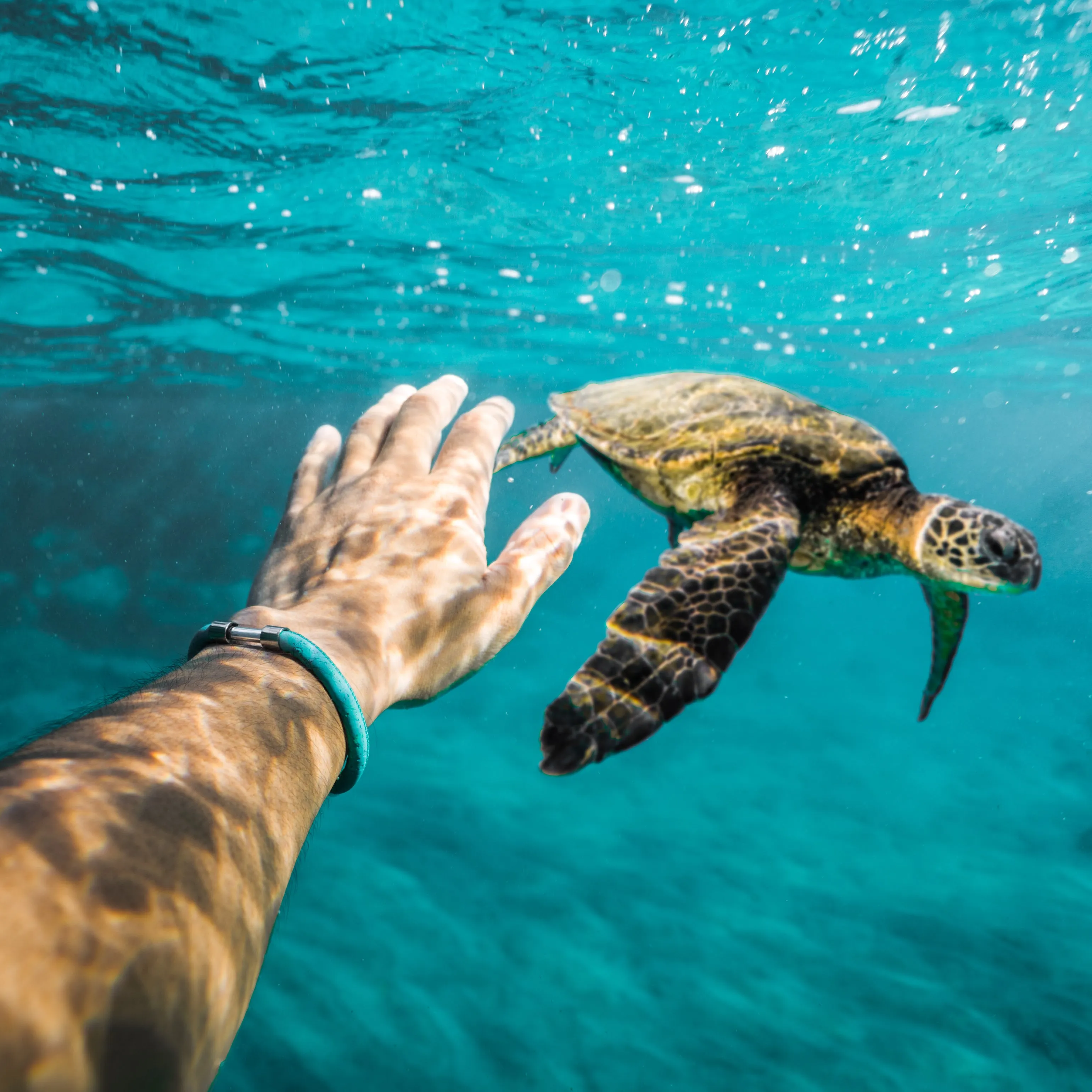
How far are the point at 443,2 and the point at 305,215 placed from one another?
5962 mm

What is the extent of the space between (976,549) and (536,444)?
109 inches

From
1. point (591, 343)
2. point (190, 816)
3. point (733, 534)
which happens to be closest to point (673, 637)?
point (733, 534)

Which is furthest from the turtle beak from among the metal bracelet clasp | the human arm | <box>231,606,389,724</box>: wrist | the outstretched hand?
the metal bracelet clasp

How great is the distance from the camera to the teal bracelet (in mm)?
1722

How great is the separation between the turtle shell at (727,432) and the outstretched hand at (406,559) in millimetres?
466

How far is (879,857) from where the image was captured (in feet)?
39.0

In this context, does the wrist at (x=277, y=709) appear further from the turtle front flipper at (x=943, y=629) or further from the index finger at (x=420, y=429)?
the turtle front flipper at (x=943, y=629)

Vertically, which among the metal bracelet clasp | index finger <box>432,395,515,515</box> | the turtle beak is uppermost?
index finger <box>432,395,515,515</box>

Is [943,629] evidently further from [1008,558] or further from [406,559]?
[406,559]

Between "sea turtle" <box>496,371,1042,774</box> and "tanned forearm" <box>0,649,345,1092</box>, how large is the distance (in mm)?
786

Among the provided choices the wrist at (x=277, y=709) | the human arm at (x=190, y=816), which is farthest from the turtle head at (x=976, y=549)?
the wrist at (x=277, y=709)

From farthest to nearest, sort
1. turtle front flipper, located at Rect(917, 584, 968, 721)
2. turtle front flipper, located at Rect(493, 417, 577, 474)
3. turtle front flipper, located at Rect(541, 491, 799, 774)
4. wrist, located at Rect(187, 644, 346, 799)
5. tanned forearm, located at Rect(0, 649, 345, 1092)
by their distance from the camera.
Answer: turtle front flipper, located at Rect(493, 417, 577, 474), turtle front flipper, located at Rect(917, 584, 968, 721), turtle front flipper, located at Rect(541, 491, 799, 774), wrist, located at Rect(187, 644, 346, 799), tanned forearm, located at Rect(0, 649, 345, 1092)

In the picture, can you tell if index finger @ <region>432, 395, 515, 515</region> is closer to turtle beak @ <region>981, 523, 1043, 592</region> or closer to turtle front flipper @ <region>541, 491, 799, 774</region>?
turtle front flipper @ <region>541, 491, 799, 774</region>

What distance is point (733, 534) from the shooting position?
2.68 m
